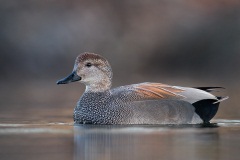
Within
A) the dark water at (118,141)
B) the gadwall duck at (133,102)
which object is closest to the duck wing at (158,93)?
the gadwall duck at (133,102)

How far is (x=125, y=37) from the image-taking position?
115ft

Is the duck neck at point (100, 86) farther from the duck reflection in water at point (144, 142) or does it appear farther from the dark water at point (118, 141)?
the duck reflection in water at point (144, 142)

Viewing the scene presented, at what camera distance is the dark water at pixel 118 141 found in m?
13.3

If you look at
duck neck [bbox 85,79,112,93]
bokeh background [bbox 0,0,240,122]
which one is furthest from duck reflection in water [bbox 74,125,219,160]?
bokeh background [bbox 0,0,240,122]

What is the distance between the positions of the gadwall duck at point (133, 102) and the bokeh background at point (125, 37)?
1300 cm

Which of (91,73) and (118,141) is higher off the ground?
(91,73)

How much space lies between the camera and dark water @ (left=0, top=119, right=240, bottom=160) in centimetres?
1330

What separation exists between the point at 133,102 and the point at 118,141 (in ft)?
6.82

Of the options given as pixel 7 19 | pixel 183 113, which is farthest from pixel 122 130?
pixel 7 19

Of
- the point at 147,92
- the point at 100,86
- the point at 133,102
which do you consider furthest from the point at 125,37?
the point at 133,102

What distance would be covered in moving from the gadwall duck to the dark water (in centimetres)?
26

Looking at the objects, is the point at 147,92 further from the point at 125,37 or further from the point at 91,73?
the point at 125,37

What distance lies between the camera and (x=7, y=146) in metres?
14.2

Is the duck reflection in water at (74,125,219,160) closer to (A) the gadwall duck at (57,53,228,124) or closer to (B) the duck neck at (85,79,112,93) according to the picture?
(A) the gadwall duck at (57,53,228,124)
